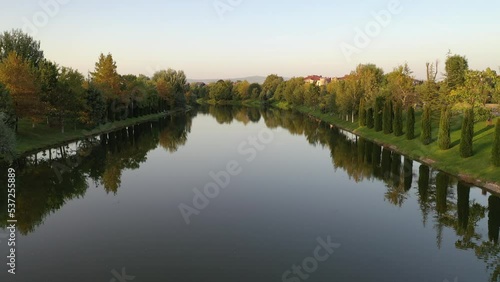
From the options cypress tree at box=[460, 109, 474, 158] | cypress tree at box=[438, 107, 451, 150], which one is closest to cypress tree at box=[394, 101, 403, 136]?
cypress tree at box=[438, 107, 451, 150]

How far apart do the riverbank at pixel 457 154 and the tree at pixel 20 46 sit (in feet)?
239

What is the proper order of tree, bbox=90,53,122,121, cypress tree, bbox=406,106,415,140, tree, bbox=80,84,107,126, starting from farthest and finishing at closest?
tree, bbox=90,53,122,121
tree, bbox=80,84,107,126
cypress tree, bbox=406,106,415,140

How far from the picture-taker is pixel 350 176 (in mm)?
38156

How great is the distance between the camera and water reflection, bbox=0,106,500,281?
76.3 feet

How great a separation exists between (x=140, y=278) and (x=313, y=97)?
113 metres

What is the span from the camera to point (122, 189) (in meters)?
32.0

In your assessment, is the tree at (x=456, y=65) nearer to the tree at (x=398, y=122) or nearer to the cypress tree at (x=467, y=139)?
the tree at (x=398, y=122)

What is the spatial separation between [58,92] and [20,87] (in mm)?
8957

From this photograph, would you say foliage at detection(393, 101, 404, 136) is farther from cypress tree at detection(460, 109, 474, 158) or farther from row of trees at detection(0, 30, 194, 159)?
row of trees at detection(0, 30, 194, 159)

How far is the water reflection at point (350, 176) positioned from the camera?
23.2 m

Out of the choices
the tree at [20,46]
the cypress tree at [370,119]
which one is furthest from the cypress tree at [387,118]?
the tree at [20,46]

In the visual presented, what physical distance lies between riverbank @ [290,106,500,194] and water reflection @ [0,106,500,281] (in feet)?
3.87

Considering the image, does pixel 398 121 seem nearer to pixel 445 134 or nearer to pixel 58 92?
pixel 445 134

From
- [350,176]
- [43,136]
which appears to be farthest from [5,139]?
[350,176]
